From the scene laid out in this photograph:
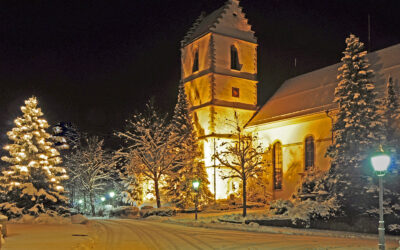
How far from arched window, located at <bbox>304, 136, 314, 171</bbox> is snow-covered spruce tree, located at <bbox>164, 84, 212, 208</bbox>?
8629 mm

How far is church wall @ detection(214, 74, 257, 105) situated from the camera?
135ft

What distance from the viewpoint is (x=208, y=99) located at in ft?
133

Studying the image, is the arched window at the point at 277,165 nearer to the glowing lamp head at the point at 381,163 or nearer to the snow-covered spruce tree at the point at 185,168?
the snow-covered spruce tree at the point at 185,168

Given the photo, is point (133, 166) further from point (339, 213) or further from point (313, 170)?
point (339, 213)

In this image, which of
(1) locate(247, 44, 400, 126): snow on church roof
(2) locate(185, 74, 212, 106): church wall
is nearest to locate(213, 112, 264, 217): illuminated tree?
(1) locate(247, 44, 400, 126): snow on church roof

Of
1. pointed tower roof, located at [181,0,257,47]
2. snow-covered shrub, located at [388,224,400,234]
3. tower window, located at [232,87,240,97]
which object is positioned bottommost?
snow-covered shrub, located at [388,224,400,234]

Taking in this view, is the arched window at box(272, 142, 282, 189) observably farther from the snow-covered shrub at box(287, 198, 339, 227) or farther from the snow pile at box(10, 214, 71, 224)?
the snow pile at box(10, 214, 71, 224)

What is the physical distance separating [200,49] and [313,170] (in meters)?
20.0

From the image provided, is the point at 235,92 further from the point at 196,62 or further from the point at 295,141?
the point at 295,141

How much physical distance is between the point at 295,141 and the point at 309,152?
1.51 meters

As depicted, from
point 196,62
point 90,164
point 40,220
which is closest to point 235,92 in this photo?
point 196,62

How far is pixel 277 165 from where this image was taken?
36.3 meters

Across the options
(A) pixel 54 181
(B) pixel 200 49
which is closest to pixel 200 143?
(B) pixel 200 49

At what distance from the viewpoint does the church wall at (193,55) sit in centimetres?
4181
